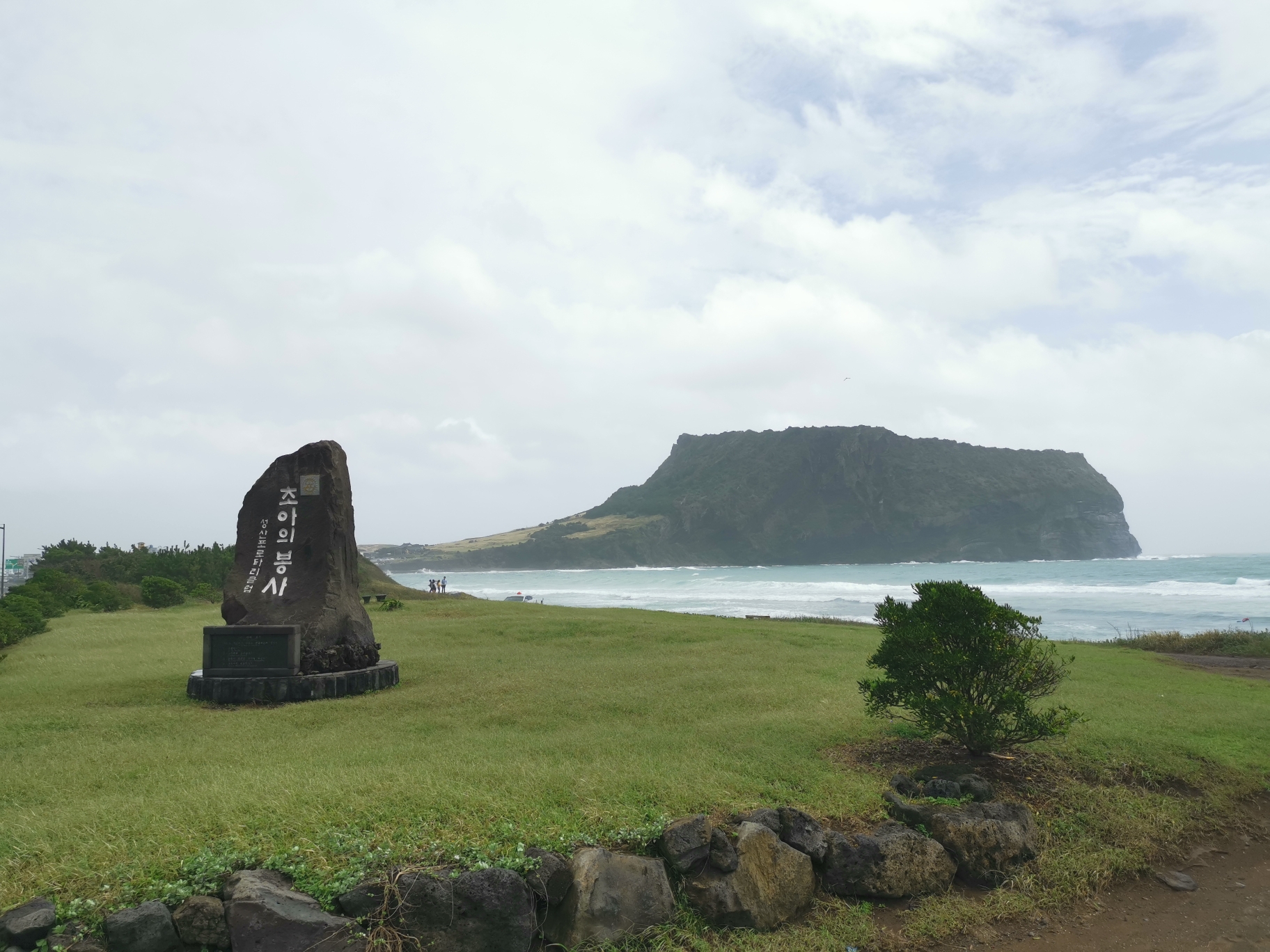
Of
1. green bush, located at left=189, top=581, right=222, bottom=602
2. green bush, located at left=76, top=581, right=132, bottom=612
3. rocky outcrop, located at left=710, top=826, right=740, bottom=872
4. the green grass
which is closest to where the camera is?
rocky outcrop, located at left=710, top=826, right=740, bottom=872

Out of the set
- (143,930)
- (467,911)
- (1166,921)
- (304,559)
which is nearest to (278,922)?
(143,930)

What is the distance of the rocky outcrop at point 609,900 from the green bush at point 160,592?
26.3 m

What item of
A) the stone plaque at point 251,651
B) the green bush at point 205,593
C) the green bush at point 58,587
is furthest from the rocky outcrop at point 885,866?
the green bush at point 205,593

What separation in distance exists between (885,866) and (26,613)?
19033 millimetres

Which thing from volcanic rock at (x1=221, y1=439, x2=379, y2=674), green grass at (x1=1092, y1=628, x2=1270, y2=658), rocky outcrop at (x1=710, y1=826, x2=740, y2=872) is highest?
volcanic rock at (x1=221, y1=439, x2=379, y2=674)

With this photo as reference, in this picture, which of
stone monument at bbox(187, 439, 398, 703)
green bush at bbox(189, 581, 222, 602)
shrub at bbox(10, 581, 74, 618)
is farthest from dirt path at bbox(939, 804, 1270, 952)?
green bush at bbox(189, 581, 222, 602)

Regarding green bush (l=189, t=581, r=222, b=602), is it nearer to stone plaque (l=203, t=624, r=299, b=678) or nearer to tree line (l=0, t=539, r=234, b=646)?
tree line (l=0, t=539, r=234, b=646)

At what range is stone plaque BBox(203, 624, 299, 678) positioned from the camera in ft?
33.2

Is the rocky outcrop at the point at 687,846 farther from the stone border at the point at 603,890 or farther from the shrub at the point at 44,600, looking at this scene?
the shrub at the point at 44,600

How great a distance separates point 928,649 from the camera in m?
6.60

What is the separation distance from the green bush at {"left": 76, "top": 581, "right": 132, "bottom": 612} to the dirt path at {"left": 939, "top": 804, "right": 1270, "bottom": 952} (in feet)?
89.7

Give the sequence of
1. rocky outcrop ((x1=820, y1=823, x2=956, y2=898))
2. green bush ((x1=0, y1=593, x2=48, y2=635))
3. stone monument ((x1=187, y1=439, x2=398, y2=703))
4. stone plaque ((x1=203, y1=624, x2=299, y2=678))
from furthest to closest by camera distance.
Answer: green bush ((x1=0, y1=593, x2=48, y2=635))
stone plaque ((x1=203, y1=624, x2=299, y2=678))
stone monument ((x1=187, y1=439, x2=398, y2=703))
rocky outcrop ((x1=820, y1=823, x2=956, y2=898))

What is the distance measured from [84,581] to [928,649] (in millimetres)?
34999

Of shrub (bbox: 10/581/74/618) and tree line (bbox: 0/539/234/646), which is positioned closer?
tree line (bbox: 0/539/234/646)
